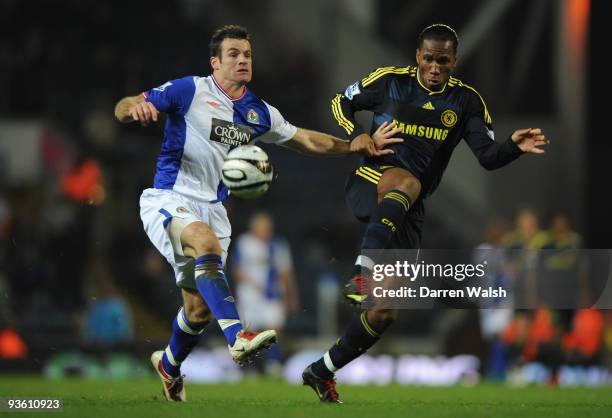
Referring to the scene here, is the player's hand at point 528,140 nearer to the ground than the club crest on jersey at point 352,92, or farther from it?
nearer to the ground

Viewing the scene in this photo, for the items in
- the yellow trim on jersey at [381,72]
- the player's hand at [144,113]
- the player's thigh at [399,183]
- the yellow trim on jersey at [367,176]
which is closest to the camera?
the player's hand at [144,113]

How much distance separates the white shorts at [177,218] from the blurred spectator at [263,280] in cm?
658

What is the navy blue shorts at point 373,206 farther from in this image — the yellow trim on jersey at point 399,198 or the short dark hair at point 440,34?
the short dark hair at point 440,34

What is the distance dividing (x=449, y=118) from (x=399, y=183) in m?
0.57

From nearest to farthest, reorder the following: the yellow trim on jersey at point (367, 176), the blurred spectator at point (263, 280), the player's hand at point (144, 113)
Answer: the player's hand at point (144, 113), the yellow trim on jersey at point (367, 176), the blurred spectator at point (263, 280)

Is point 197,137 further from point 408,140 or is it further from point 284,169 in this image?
point 284,169

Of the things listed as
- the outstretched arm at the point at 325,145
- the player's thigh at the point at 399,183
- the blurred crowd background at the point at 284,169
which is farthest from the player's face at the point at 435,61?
the blurred crowd background at the point at 284,169

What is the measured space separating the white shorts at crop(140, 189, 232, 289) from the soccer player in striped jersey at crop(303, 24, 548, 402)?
915 mm

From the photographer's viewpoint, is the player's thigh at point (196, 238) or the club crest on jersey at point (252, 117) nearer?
the player's thigh at point (196, 238)

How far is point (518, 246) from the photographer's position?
1373cm

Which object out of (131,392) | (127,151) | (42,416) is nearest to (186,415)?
(42,416)

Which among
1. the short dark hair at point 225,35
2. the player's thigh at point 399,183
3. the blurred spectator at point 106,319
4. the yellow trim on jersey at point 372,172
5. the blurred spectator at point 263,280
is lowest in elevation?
the blurred spectator at point 106,319

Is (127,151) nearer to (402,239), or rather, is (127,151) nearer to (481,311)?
(481,311)

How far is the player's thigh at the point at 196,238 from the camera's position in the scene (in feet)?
24.3
